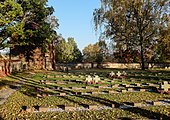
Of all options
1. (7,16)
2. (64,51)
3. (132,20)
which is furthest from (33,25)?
(64,51)

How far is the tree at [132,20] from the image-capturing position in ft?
119

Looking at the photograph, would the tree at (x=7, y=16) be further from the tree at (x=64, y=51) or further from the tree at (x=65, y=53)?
the tree at (x=64, y=51)

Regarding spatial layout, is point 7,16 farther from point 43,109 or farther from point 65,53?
point 65,53

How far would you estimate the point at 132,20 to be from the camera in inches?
1503

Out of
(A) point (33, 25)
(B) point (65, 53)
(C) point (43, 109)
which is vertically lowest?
(C) point (43, 109)

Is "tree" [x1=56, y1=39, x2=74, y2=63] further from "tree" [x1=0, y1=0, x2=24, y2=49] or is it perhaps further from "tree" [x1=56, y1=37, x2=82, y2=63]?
"tree" [x1=0, y1=0, x2=24, y2=49]

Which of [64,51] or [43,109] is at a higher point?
[64,51]

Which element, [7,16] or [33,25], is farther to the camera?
[33,25]

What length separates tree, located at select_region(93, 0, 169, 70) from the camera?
36341 millimetres

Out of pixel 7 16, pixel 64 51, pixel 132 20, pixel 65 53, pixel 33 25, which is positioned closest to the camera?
pixel 7 16

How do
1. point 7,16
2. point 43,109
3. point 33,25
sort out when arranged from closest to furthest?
1. point 43,109
2. point 7,16
3. point 33,25

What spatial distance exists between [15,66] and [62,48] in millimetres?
37584

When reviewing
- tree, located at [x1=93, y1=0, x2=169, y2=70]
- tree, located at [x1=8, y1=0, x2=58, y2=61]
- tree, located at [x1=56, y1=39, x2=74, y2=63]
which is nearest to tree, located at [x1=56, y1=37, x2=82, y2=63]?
tree, located at [x1=56, y1=39, x2=74, y2=63]

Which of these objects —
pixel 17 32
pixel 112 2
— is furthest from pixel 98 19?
pixel 17 32
